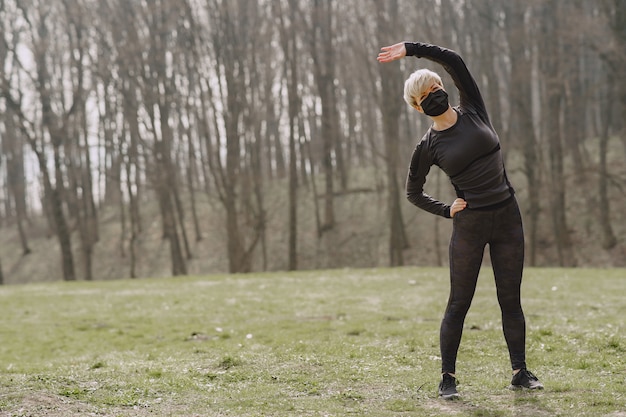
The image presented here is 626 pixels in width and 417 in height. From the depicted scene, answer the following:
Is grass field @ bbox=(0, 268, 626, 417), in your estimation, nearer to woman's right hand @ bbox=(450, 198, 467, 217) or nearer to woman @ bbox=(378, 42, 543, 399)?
woman @ bbox=(378, 42, 543, 399)

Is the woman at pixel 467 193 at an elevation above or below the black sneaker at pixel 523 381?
above

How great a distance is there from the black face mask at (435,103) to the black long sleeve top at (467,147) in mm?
188

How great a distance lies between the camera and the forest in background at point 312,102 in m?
29.7

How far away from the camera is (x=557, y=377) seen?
20.9 feet

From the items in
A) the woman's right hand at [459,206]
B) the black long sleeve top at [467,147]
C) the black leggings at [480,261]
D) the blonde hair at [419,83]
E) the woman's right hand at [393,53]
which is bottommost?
the black leggings at [480,261]

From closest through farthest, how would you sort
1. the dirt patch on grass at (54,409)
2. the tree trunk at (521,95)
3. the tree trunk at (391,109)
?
the dirt patch on grass at (54,409) < the tree trunk at (391,109) < the tree trunk at (521,95)

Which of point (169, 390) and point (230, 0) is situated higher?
point (230, 0)

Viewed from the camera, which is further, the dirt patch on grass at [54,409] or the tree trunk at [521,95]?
the tree trunk at [521,95]

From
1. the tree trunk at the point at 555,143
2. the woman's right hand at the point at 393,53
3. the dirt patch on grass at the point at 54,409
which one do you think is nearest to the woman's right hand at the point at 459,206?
the woman's right hand at the point at 393,53

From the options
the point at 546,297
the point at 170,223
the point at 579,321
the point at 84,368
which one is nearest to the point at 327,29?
the point at 170,223

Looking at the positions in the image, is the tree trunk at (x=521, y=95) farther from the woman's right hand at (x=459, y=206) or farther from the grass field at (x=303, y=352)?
the woman's right hand at (x=459, y=206)

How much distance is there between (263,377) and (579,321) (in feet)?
19.1

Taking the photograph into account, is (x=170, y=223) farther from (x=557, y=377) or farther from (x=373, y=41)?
(x=557, y=377)

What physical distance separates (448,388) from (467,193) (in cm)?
156
